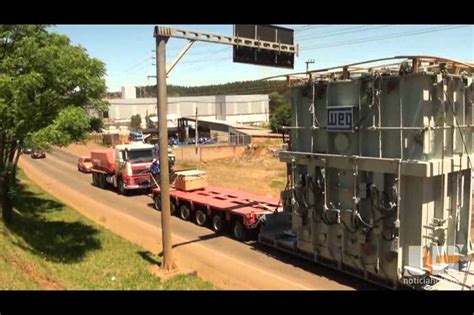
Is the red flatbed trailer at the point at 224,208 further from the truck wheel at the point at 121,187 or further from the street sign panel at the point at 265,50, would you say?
the truck wheel at the point at 121,187

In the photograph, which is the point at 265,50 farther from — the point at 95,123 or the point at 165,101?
the point at 95,123

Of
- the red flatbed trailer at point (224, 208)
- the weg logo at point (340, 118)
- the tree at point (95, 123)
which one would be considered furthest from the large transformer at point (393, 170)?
the tree at point (95, 123)

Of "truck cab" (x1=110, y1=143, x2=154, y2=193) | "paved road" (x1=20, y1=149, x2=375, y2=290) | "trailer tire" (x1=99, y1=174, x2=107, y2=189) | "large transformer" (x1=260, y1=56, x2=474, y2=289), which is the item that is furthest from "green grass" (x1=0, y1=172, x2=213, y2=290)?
"trailer tire" (x1=99, y1=174, x2=107, y2=189)

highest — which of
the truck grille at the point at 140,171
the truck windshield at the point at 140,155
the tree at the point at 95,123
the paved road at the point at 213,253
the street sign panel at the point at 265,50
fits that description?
the street sign panel at the point at 265,50

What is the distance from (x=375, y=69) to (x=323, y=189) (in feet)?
10.2

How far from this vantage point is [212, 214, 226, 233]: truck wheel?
629 inches

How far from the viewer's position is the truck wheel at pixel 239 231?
1491 centimetres

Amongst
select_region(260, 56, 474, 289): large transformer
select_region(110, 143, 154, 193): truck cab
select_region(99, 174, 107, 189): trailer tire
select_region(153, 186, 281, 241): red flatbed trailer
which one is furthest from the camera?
select_region(99, 174, 107, 189): trailer tire

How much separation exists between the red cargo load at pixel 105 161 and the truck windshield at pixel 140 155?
226 cm

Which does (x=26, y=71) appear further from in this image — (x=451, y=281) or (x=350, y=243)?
(x=451, y=281)

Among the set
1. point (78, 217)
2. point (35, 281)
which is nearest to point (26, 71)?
point (35, 281)

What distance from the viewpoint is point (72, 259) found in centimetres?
1280

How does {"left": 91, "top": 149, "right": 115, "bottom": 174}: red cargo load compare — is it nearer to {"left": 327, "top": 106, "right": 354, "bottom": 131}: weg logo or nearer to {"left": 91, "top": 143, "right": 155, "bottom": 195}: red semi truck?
{"left": 91, "top": 143, "right": 155, "bottom": 195}: red semi truck

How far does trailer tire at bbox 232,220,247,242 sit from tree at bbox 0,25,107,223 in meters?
5.57
